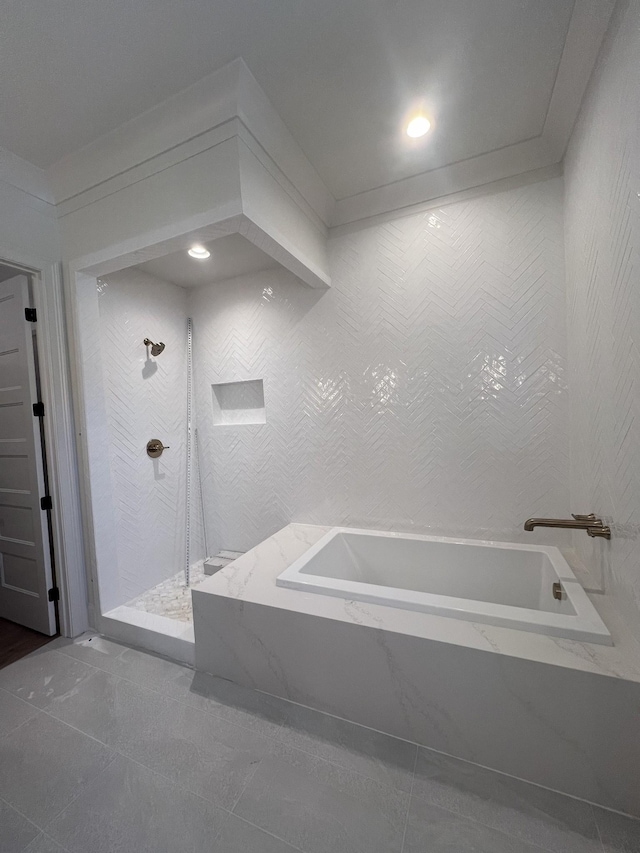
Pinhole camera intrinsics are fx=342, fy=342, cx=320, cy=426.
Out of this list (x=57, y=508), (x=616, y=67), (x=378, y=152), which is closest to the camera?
(x=616, y=67)

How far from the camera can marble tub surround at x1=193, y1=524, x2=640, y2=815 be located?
3.47ft

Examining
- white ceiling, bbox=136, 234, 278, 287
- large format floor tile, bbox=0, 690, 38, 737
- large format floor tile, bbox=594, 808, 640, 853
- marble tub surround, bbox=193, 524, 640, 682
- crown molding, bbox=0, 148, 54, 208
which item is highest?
crown molding, bbox=0, 148, 54, 208

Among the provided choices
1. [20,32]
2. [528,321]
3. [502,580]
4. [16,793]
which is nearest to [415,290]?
[528,321]

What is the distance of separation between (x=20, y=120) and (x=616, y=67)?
239 cm

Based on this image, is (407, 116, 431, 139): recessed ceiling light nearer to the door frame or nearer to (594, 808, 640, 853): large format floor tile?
the door frame

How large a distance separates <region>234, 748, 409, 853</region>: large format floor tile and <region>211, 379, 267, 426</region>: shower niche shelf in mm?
1986

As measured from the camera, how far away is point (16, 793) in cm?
118

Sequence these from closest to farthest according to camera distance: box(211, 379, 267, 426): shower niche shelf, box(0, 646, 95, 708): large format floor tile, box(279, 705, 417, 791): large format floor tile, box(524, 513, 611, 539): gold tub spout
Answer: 1. box(279, 705, 417, 791): large format floor tile
2. box(524, 513, 611, 539): gold tub spout
3. box(0, 646, 95, 708): large format floor tile
4. box(211, 379, 267, 426): shower niche shelf

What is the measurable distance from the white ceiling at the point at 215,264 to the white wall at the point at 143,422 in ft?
0.44

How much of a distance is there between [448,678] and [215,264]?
2.75m

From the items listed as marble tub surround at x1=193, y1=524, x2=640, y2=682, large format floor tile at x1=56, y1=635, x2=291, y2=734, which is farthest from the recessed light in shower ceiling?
large format floor tile at x1=56, y1=635, x2=291, y2=734

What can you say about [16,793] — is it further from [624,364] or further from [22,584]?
[624,364]

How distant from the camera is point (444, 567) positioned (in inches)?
79.7

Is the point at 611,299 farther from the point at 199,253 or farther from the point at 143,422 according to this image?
the point at 143,422
